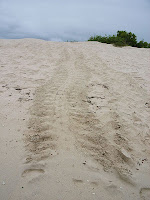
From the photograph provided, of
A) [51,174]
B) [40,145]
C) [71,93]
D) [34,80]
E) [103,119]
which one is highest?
[34,80]

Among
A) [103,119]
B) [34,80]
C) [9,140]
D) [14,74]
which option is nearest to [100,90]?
[103,119]

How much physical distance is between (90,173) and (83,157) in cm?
23

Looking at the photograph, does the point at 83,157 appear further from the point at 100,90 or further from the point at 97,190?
the point at 100,90

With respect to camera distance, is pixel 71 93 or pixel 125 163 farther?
pixel 71 93

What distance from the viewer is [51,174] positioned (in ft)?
5.23

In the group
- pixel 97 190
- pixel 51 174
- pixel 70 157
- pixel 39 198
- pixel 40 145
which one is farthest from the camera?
pixel 40 145

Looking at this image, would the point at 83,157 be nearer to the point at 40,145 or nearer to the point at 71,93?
the point at 40,145

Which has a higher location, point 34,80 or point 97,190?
point 34,80

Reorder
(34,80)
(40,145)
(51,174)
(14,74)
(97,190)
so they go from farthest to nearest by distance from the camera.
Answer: (14,74) → (34,80) → (40,145) → (51,174) → (97,190)

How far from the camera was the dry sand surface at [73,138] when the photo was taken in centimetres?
150

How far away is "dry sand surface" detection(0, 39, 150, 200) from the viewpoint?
150cm

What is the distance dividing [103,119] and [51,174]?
51.3 inches

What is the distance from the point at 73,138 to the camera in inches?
82.8

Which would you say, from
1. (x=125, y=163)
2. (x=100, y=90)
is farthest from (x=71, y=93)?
(x=125, y=163)
